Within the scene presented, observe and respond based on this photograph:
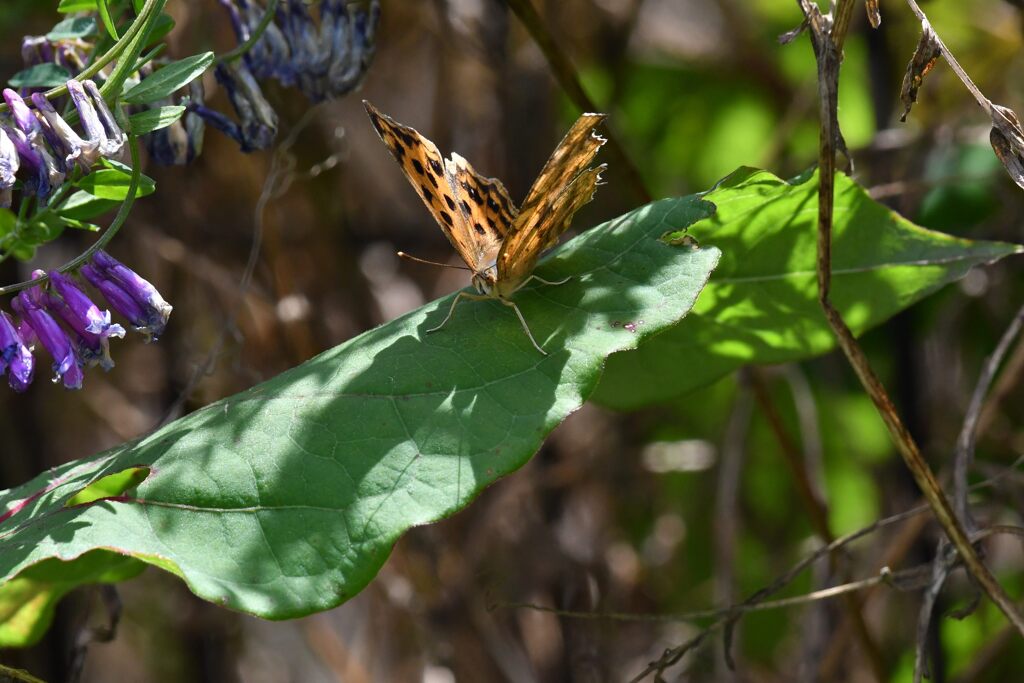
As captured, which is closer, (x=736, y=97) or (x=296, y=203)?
(x=296, y=203)

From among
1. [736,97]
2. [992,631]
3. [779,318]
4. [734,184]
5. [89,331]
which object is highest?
[89,331]

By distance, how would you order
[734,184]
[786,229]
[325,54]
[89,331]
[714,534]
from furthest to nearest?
1. [714,534]
2. [325,54]
3. [786,229]
4. [734,184]
5. [89,331]

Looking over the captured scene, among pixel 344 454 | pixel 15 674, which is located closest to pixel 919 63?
pixel 344 454

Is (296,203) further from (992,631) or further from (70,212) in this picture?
(992,631)

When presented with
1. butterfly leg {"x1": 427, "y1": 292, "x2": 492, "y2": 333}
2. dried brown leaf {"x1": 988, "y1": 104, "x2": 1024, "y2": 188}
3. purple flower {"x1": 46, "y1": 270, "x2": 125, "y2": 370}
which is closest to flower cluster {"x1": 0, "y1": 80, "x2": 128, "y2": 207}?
purple flower {"x1": 46, "y1": 270, "x2": 125, "y2": 370}

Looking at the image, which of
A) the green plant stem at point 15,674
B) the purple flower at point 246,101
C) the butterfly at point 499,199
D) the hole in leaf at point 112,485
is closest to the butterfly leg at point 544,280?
the butterfly at point 499,199

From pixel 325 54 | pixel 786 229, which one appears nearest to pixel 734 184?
pixel 786 229

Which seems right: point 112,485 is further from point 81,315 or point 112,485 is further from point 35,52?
point 35,52
